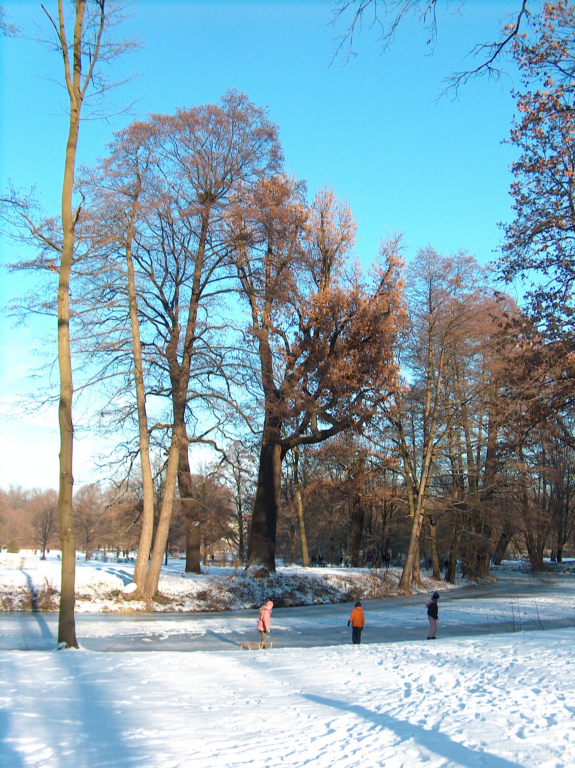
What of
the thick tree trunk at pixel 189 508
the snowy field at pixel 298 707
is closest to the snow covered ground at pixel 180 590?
Result: the thick tree trunk at pixel 189 508

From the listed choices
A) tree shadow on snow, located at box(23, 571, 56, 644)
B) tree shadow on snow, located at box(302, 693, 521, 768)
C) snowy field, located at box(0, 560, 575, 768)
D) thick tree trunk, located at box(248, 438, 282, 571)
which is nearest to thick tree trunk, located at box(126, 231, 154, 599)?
tree shadow on snow, located at box(23, 571, 56, 644)

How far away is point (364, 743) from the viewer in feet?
18.6

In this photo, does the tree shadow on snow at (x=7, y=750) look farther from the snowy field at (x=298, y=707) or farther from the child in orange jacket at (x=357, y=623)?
the child in orange jacket at (x=357, y=623)

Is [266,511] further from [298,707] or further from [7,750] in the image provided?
[7,750]

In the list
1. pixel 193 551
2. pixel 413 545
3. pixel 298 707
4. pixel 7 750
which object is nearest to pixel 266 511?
pixel 193 551

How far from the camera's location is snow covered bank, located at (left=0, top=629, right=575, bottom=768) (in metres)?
5.31

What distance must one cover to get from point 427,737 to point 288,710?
5.67 feet

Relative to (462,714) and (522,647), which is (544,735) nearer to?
(462,714)

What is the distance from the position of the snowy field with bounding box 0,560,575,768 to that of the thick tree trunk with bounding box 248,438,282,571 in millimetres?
12985

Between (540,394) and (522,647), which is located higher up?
(540,394)

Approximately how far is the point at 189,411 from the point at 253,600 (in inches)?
308

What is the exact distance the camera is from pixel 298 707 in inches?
277

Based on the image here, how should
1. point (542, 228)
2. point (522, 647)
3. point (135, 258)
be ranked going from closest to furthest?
point (522, 647) < point (542, 228) < point (135, 258)

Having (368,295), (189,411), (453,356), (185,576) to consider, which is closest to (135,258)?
(189,411)
